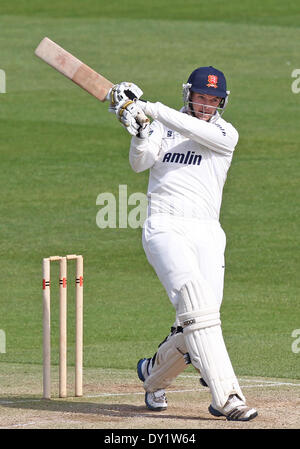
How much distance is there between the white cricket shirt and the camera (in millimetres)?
6988

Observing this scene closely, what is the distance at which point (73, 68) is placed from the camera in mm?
7152

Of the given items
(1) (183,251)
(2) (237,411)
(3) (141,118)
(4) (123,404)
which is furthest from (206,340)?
(3) (141,118)

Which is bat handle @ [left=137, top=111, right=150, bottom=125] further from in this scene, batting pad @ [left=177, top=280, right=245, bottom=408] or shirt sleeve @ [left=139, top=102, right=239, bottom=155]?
batting pad @ [left=177, top=280, right=245, bottom=408]

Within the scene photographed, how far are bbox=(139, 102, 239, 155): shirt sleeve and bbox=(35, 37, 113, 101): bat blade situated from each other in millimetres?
339

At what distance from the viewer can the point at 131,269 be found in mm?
12914

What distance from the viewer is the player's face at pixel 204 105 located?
7.19 meters

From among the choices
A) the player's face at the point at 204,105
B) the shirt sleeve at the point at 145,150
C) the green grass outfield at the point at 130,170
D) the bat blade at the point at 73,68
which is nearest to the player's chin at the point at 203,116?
the player's face at the point at 204,105

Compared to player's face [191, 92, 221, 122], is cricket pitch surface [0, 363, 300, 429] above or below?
below

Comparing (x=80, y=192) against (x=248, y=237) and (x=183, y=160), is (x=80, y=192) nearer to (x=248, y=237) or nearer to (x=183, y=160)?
(x=248, y=237)

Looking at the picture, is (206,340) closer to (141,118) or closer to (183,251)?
(183,251)

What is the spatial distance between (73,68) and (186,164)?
2.93 feet

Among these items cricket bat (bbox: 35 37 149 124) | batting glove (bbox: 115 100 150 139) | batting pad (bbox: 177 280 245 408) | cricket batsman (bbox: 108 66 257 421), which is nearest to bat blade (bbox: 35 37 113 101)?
cricket bat (bbox: 35 37 149 124)

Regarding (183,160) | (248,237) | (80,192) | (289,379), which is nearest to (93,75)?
(183,160)

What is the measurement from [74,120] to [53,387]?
11521 mm
